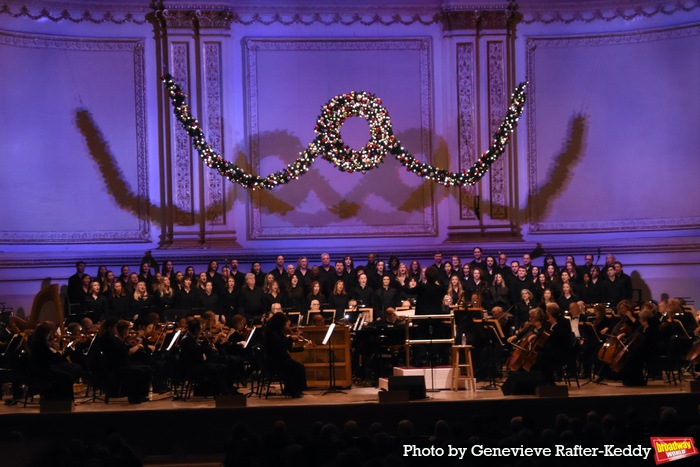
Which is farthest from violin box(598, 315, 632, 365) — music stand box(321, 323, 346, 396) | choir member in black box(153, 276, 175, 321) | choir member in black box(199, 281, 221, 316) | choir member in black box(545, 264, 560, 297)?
choir member in black box(153, 276, 175, 321)

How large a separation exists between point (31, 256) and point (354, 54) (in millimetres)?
7220

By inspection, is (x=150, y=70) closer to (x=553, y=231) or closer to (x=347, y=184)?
(x=347, y=184)

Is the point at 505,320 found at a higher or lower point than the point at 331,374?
higher

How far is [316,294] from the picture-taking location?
53.2ft

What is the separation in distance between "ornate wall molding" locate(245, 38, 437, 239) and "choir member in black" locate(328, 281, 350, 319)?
10.5ft

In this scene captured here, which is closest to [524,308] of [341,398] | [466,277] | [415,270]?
[466,277]

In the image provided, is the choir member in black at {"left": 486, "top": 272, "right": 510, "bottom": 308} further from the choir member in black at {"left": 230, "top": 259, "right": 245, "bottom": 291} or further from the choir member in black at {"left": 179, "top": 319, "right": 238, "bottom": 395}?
the choir member in black at {"left": 179, "top": 319, "right": 238, "bottom": 395}

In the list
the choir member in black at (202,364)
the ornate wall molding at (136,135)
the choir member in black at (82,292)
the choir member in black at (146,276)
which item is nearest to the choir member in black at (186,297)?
the choir member in black at (146,276)

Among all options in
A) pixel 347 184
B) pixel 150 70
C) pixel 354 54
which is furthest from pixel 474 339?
pixel 150 70

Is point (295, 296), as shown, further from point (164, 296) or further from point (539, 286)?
point (539, 286)

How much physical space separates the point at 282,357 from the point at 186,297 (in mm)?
3912

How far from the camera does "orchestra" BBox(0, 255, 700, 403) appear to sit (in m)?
12.7

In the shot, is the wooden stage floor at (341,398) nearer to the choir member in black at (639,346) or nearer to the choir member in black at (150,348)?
the choir member in black at (639,346)

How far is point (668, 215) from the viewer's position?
19.0 metres
